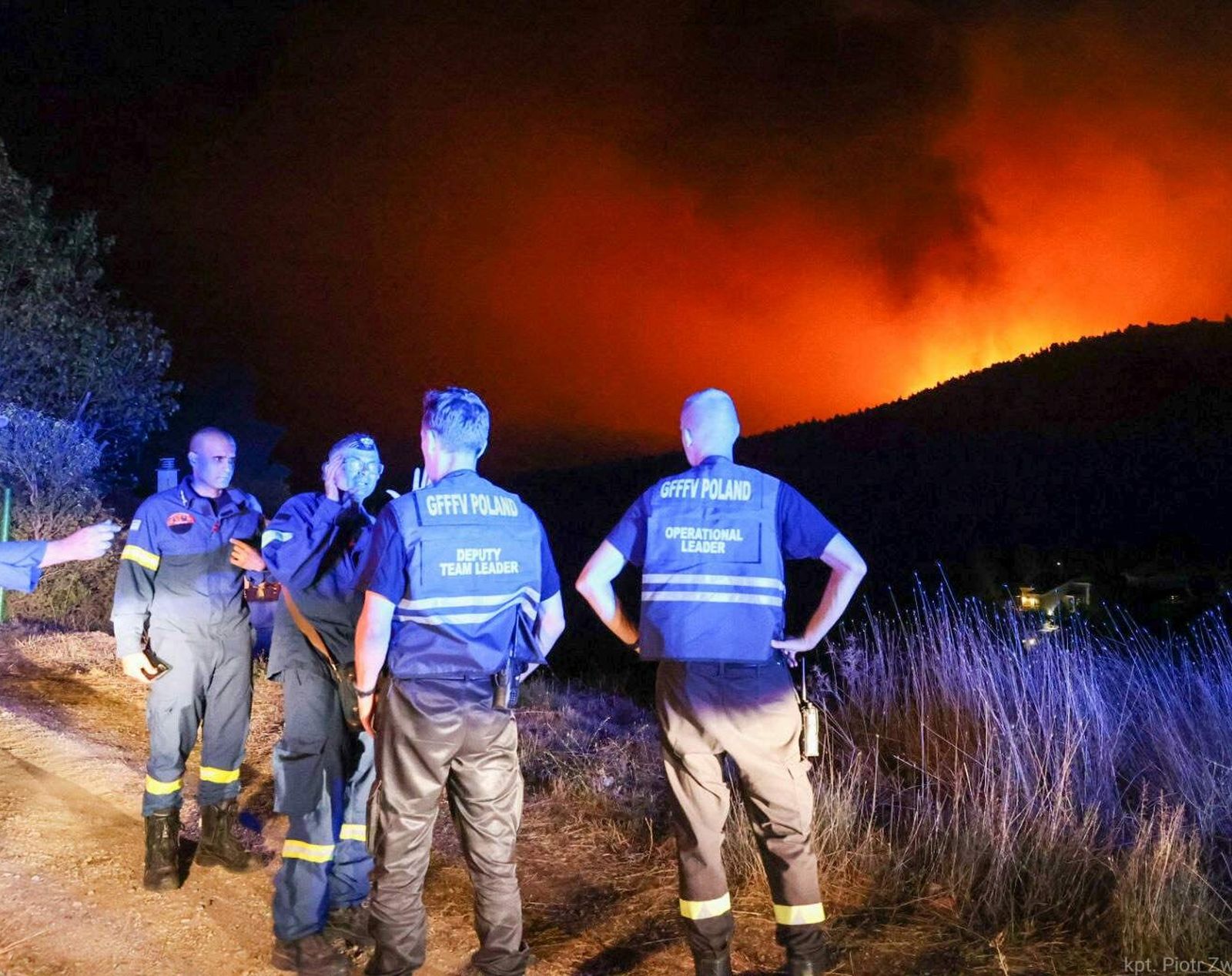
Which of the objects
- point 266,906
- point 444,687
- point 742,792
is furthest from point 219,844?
point 742,792

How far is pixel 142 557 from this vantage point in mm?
4172

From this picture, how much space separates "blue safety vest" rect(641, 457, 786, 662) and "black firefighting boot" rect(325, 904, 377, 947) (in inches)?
63.7

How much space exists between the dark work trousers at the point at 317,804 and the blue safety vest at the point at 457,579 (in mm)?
749

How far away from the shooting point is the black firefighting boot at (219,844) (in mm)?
4277

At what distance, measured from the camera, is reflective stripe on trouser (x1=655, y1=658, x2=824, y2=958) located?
3236 millimetres

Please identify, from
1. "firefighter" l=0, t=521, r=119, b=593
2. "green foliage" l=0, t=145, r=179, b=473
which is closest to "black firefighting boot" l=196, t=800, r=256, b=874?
"firefighter" l=0, t=521, r=119, b=593

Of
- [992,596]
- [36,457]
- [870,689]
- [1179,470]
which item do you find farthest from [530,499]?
[870,689]

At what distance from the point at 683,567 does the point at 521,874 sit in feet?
6.79

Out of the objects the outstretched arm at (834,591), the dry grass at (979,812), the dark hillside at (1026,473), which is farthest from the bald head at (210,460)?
the dark hillside at (1026,473)

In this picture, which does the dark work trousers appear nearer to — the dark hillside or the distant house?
the distant house

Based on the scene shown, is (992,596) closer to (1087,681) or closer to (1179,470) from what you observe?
(1087,681)

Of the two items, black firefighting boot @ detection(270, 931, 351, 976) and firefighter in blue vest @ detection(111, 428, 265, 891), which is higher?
firefighter in blue vest @ detection(111, 428, 265, 891)

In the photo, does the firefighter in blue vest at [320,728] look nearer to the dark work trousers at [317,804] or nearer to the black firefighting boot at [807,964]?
the dark work trousers at [317,804]

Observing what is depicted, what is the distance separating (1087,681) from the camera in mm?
5617
